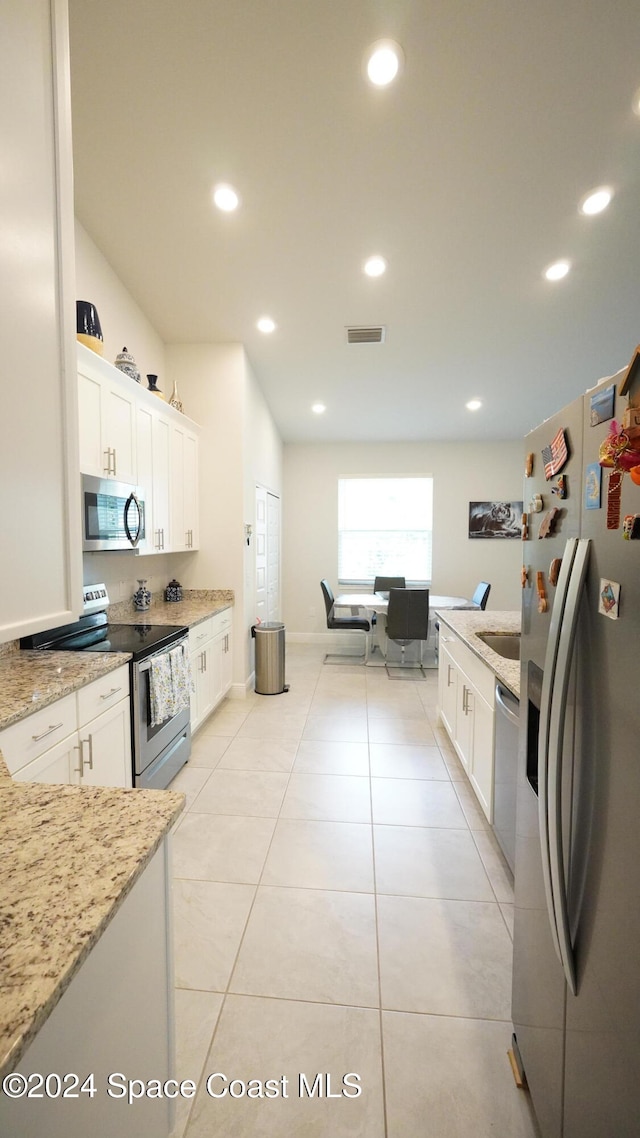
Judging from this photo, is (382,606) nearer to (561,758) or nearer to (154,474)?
(154,474)

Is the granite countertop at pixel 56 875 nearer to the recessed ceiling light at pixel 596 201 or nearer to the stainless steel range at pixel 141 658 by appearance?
the stainless steel range at pixel 141 658

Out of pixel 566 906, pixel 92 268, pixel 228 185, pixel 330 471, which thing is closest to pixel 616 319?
pixel 228 185

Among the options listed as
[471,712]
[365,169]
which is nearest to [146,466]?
[365,169]

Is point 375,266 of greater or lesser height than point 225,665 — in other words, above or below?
above

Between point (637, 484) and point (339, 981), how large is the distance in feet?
5.68

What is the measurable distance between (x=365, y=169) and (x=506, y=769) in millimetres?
3187

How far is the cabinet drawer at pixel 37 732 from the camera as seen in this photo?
1.35m

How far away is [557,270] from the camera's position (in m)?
3.15

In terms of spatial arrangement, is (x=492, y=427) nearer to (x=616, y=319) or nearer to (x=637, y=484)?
(x=616, y=319)

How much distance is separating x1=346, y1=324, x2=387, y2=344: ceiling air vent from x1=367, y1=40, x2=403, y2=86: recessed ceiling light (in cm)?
185

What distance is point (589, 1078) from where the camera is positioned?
80 centimetres

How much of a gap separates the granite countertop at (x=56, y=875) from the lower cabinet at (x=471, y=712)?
1637 millimetres

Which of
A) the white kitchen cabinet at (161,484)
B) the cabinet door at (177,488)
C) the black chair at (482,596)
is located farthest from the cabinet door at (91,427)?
the black chair at (482,596)

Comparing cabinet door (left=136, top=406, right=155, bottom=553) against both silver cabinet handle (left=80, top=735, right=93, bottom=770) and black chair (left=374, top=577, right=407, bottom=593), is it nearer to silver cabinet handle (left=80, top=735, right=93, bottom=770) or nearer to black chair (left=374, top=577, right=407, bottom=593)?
silver cabinet handle (left=80, top=735, right=93, bottom=770)
